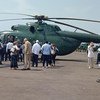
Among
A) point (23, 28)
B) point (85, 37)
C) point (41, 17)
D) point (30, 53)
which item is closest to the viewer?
point (30, 53)

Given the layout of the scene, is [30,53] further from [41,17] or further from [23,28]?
[23,28]

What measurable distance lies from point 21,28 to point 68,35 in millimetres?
4116

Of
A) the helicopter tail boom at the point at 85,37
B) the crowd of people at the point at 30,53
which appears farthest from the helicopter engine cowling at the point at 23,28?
the crowd of people at the point at 30,53

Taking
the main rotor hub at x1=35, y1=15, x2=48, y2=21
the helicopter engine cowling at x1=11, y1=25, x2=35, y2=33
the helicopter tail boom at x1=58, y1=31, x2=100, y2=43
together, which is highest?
the main rotor hub at x1=35, y1=15, x2=48, y2=21

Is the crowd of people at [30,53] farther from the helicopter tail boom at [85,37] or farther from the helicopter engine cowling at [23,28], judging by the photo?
the helicopter tail boom at [85,37]

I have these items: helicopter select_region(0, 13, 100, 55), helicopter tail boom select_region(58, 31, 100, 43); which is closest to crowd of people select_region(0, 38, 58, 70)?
helicopter select_region(0, 13, 100, 55)

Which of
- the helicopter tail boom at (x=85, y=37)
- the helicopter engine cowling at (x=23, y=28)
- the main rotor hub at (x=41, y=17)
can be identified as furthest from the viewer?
the helicopter tail boom at (x=85, y=37)

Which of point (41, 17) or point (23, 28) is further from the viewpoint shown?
point (23, 28)

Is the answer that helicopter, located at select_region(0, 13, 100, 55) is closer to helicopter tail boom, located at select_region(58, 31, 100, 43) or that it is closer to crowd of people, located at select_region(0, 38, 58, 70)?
helicopter tail boom, located at select_region(58, 31, 100, 43)

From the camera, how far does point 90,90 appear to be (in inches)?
574

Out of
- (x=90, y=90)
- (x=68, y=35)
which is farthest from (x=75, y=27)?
(x=90, y=90)

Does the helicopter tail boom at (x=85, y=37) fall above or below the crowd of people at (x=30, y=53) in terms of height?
above

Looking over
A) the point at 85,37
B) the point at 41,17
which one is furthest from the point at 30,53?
the point at 85,37

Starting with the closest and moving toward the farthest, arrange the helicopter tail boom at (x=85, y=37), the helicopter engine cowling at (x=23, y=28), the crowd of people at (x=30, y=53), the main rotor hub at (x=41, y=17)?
1. the crowd of people at (x=30, y=53)
2. the main rotor hub at (x=41, y=17)
3. the helicopter engine cowling at (x=23, y=28)
4. the helicopter tail boom at (x=85, y=37)
